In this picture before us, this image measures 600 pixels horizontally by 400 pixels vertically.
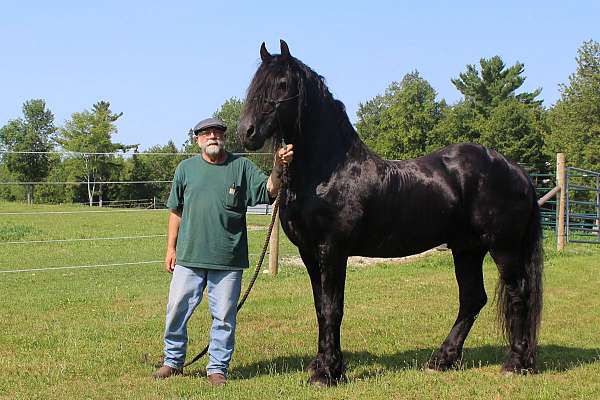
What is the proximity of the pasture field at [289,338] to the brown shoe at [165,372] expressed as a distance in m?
0.11

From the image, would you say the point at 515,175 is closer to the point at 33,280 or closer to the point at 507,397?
the point at 507,397

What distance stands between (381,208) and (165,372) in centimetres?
196

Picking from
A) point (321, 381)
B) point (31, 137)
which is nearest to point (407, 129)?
point (31, 137)

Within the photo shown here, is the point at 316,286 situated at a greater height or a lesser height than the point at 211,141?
lesser

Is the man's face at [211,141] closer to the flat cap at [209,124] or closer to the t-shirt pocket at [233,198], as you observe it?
the flat cap at [209,124]

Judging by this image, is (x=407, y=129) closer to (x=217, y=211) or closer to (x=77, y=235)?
(x=77, y=235)

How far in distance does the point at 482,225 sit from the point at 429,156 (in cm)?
66

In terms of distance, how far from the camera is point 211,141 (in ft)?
15.2

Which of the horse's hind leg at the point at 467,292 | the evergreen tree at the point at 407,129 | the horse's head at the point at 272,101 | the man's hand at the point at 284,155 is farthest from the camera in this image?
the evergreen tree at the point at 407,129

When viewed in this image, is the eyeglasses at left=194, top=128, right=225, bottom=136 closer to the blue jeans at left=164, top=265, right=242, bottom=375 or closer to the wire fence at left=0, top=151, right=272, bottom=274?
the wire fence at left=0, top=151, right=272, bottom=274

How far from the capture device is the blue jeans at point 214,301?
465 centimetres

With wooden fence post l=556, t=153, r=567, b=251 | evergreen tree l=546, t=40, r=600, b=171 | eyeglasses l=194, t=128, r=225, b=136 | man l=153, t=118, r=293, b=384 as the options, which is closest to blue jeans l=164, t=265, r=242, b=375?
man l=153, t=118, r=293, b=384

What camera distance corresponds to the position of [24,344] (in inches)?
230

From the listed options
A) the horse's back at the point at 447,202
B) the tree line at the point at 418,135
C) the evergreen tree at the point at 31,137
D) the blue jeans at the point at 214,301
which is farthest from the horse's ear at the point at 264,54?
the evergreen tree at the point at 31,137
